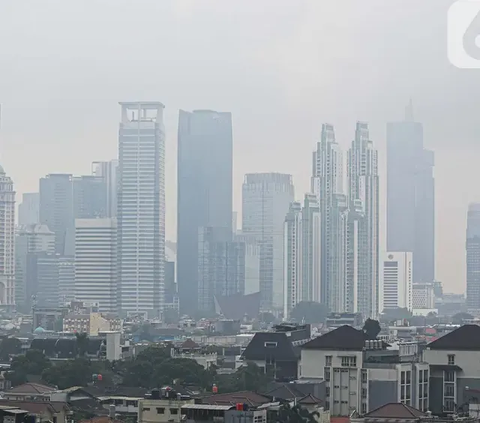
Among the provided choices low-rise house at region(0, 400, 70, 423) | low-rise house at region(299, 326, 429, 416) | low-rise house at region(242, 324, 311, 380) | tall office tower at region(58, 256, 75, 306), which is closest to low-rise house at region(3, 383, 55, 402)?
low-rise house at region(0, 400, 70, 423)

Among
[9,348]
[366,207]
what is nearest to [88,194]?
[366,207]

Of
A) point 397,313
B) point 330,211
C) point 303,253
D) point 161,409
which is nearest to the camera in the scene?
point 161,409

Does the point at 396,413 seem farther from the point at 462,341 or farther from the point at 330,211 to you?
the point at 330,211

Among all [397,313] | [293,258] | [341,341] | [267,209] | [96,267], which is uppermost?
[267,209]

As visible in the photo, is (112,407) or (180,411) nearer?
(180,411)

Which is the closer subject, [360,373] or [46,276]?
[360,373]

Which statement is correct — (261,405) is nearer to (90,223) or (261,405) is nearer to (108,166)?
(90,223)

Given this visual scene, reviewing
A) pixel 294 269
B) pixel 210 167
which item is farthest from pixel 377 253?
pixel 210 167
